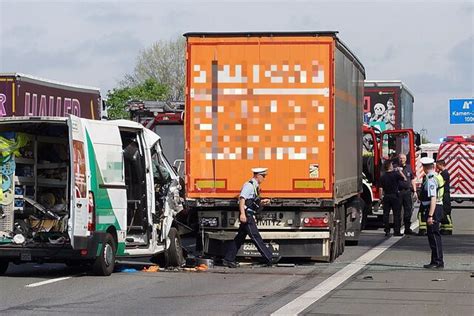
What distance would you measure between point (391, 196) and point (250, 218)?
9.59 metres

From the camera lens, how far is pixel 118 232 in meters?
15.9

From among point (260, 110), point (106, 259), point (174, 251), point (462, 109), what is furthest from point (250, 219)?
point (462, 109)

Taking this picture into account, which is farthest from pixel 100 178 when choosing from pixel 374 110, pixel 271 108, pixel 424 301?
pixel 374 110

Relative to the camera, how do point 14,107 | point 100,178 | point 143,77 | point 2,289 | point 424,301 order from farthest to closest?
1. point 143,77
2. point 14,107
3. point 100,178
4. point 2,289
5. point 424,301

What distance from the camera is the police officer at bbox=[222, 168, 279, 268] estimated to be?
16.8 meters

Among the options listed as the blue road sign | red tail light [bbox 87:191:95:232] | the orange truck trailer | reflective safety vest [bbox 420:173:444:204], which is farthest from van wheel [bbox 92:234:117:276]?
the blue road sign

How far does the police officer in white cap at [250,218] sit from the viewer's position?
55.0ft

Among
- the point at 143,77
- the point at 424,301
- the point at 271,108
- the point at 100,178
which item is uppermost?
the point at 143,77

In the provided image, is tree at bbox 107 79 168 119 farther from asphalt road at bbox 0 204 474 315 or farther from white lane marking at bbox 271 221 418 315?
asphalt road at bbox 0 204 474 315

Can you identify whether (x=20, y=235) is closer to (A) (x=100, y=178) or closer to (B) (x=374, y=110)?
(A) (x=100, y=178)

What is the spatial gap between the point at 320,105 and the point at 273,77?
2.96 feet

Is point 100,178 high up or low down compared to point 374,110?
down

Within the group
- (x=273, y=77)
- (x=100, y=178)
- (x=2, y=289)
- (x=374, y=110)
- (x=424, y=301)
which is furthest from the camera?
(x=374, y=110)

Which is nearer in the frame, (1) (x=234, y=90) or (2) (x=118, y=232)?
(2) (x=118, y=232)
